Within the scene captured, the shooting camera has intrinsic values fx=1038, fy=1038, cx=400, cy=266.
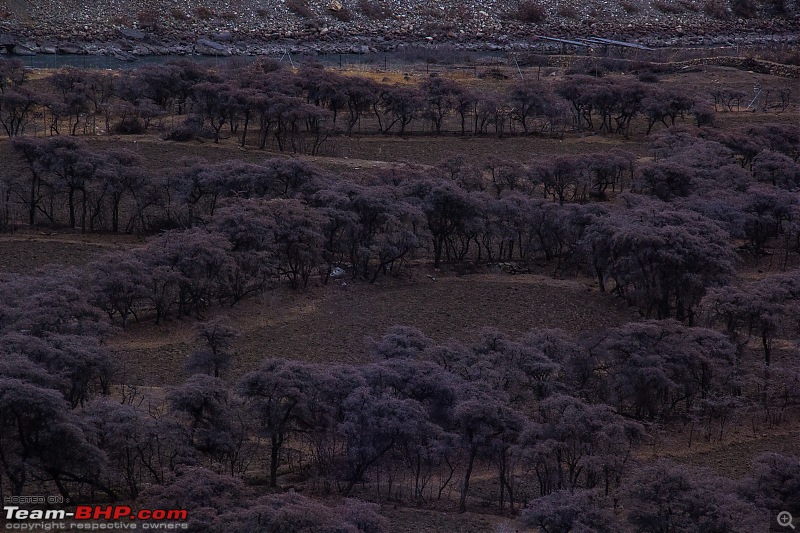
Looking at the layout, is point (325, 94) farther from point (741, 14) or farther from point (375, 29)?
point (741, 14)

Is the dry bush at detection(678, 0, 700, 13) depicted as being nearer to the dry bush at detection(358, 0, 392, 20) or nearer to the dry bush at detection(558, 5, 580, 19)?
the dry bush at detection(558, 5, 580, 19)

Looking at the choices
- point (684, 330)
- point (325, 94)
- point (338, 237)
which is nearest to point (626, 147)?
point (325, 94)

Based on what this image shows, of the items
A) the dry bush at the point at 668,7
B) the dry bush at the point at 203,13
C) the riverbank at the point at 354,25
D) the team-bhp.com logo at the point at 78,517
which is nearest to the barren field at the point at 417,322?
the team-bhp.com logo at the point at 78,517

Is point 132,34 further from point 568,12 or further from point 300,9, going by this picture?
point 568,12

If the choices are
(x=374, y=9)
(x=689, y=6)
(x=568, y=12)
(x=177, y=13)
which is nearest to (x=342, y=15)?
(x=374, y=9)

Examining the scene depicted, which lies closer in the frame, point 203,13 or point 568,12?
point 203,13

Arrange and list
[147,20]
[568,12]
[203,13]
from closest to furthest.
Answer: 1. [147,20]
2. [203,13]
3. [568,12]

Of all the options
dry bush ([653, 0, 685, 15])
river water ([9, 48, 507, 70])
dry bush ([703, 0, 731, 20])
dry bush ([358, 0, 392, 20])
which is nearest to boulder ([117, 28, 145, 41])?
river water ([9, 48, 507, 70])
